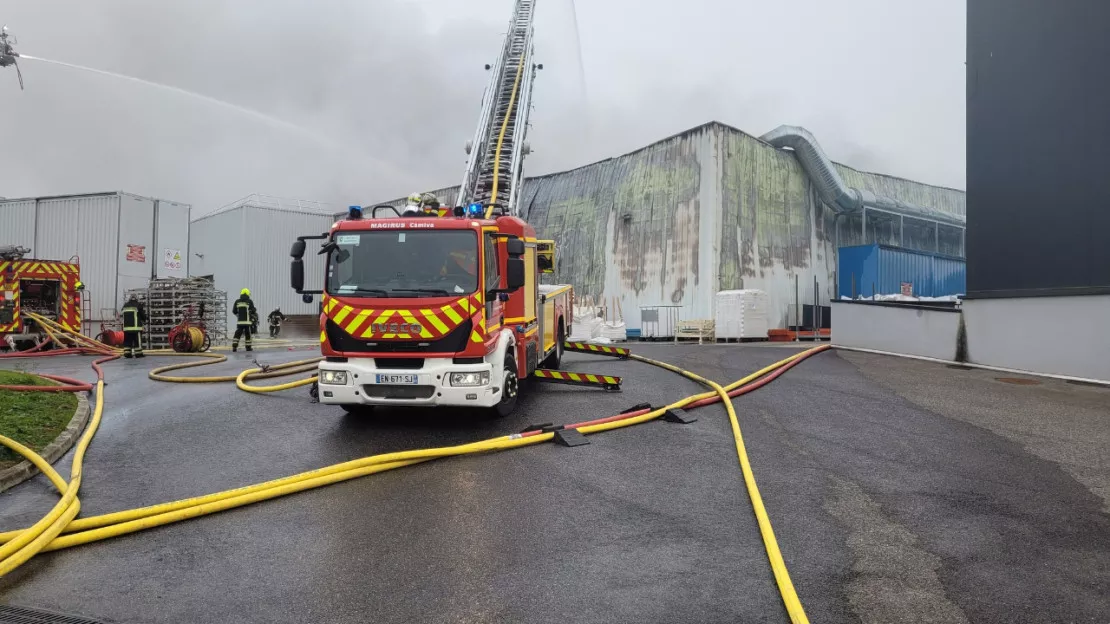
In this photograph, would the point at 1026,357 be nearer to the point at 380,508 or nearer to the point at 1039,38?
the point at 1039,38

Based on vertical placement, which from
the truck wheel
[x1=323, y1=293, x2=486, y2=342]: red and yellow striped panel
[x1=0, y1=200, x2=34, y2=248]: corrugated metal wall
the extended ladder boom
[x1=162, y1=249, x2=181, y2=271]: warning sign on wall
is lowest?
the truck wheel

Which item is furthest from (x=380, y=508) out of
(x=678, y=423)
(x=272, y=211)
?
(x=272, y=211)

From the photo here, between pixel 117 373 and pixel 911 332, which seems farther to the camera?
pixel 911 332

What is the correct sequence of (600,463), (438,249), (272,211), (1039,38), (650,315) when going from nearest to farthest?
(600,463) → (438,249) → (1039,38) → (650,315) → (272,211)

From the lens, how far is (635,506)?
488 cm

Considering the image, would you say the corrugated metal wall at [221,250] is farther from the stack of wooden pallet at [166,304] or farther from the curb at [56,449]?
A: the curb at [56,449]

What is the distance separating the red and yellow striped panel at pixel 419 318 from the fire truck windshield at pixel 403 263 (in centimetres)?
20

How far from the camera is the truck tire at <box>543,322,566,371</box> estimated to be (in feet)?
39.9

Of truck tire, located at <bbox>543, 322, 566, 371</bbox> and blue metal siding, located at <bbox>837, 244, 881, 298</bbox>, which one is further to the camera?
blue metal siding, located at <bbox>837, 244, 881, 298</bbox>

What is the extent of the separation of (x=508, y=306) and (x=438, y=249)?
1.53 meters

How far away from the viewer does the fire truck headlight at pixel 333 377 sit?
6965 mm

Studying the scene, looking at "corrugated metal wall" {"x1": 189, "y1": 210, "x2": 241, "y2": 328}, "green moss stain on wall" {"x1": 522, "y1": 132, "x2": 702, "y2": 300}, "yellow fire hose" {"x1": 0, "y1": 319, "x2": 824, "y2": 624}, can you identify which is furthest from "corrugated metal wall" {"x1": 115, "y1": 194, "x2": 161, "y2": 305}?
"yellow fire hose" {"x1": 0, "y1": 319, "x2": 824, "y2": 624}

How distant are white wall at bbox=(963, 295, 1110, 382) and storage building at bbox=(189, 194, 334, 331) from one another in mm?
27492

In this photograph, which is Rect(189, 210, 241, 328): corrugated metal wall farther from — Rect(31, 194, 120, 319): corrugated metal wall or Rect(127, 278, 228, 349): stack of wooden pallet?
Rect(127, 278, 228, 349): stack of wooden pallet
